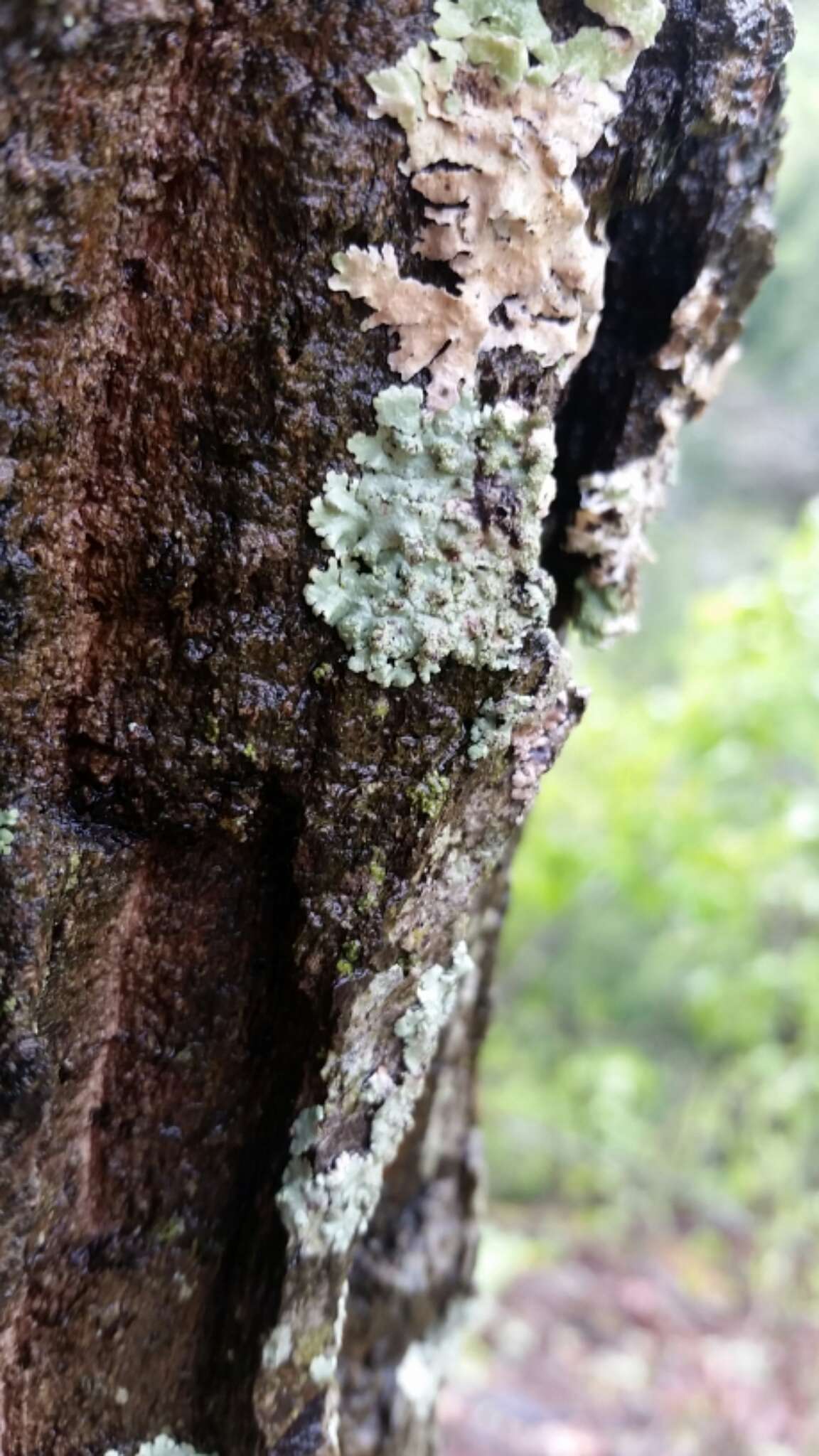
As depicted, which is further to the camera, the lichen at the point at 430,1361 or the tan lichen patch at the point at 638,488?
the lichen at the point at 430,1361

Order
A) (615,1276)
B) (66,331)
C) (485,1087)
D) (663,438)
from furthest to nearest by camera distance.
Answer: (485,1087) → (615,1276) → (663,438) → (66,331)

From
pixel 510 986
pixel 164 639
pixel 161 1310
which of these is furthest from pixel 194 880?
pixel 510 986

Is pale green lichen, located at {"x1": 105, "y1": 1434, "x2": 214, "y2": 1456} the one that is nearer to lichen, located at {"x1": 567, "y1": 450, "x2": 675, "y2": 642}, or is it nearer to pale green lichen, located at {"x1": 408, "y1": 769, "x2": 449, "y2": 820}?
pale green lichen, located at {"x1": 408, "y1": 769, "x2": 449, "y2": 820}

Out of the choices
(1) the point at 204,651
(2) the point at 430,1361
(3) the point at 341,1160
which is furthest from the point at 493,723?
(2) the point at 430,1361

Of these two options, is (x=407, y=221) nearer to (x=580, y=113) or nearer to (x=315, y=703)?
(x=580, y=113)

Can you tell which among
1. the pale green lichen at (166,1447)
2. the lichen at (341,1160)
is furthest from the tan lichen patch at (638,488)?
the pale green lichen at (166,1447)

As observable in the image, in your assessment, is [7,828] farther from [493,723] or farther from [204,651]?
[493,723]

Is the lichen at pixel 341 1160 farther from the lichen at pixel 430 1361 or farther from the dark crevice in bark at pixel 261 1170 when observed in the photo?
the lichen at pixel 430 1361

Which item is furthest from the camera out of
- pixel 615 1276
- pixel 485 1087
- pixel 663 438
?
pixel 485 1087
